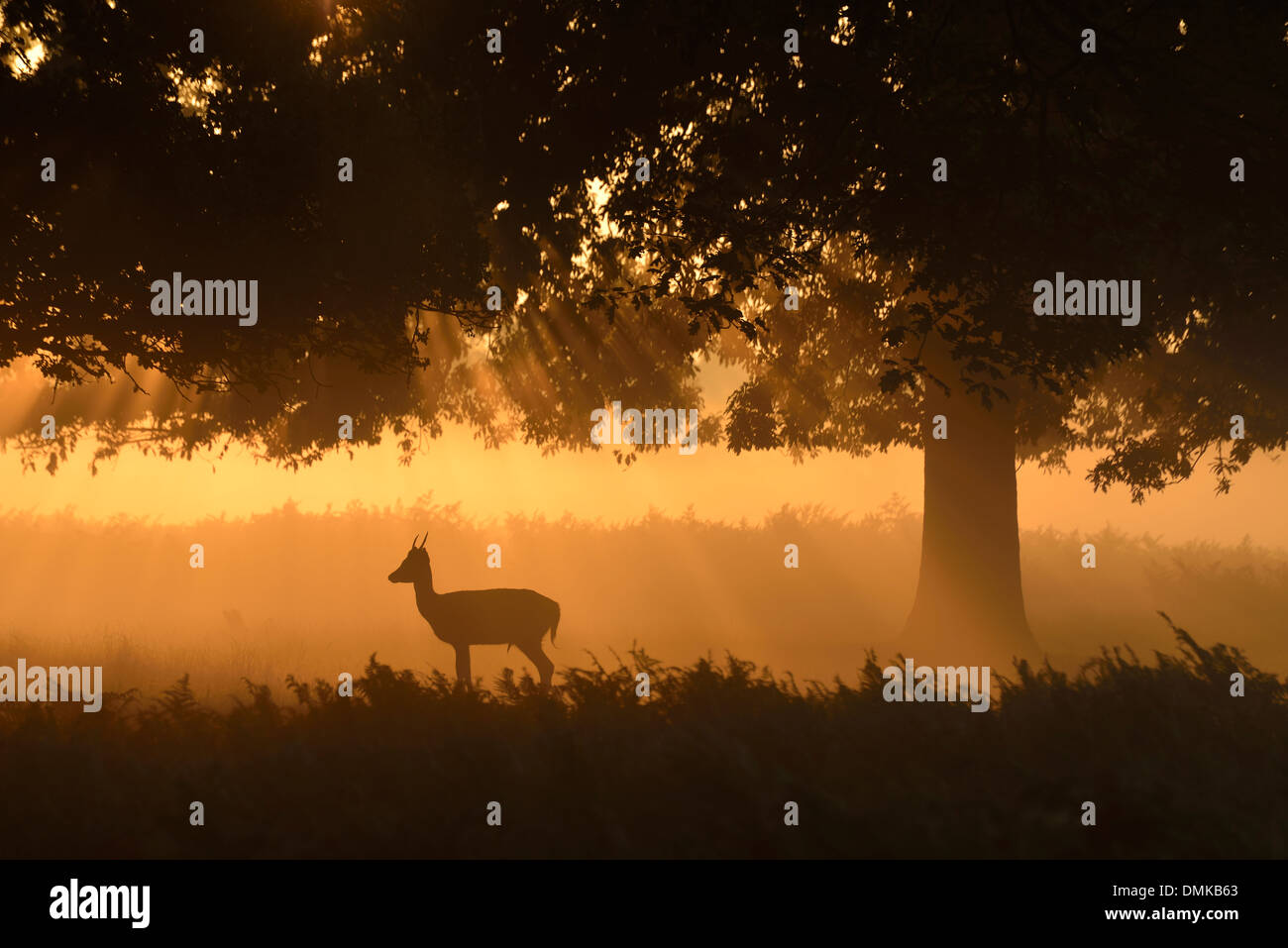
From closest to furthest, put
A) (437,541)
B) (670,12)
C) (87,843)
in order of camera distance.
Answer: (87,843) < (670,12) < (437,541)

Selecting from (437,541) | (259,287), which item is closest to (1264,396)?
(259,287)

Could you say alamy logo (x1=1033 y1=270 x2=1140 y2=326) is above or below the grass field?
above

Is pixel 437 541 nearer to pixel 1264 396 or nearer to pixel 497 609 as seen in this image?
pixel 497 609

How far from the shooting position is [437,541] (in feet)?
95.6

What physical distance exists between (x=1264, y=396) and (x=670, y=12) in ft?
45.6

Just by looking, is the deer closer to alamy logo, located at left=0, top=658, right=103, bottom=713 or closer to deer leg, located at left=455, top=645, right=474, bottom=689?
deer leg, located at left=455, top=645, right=474, bottom=689

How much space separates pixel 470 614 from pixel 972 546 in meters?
8.82

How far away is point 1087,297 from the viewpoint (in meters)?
9.62

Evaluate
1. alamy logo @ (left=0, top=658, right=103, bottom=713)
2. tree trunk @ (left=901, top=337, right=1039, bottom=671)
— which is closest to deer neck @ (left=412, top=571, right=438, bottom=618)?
alamy logo @ (left=0, top=658, right=103, bottom=713)
